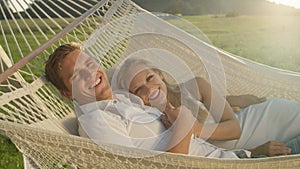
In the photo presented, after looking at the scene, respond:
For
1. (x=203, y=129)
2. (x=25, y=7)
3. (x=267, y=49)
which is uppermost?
(x=267, y=49)

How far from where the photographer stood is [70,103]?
2.57 metres

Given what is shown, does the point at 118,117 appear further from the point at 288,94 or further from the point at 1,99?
the point at 288,94

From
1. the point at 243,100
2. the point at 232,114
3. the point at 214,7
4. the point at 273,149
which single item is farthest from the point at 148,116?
the point at 214,7

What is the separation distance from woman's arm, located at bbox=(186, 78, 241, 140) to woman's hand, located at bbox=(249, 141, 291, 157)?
0.15m

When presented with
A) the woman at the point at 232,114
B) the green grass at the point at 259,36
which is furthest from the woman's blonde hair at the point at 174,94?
the green grass at the point at 259,36

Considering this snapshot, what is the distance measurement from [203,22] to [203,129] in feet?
37.9

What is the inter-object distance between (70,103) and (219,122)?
683 mm

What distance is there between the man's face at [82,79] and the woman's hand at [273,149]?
67 cm

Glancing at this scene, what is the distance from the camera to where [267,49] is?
965 centimetres

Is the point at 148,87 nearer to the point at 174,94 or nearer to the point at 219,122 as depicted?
the point at 174,94

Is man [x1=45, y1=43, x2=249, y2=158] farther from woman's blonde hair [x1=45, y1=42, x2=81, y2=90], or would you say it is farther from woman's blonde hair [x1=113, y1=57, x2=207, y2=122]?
woman's blonde hair [x1=113, y1=57, x2=207, y2=122]

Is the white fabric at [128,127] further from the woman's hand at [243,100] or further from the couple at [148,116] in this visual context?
the woman's hand at [243,100]

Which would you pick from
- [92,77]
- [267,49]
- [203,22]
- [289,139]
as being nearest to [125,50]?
[92,77]

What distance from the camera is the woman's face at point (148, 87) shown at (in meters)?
2.42
